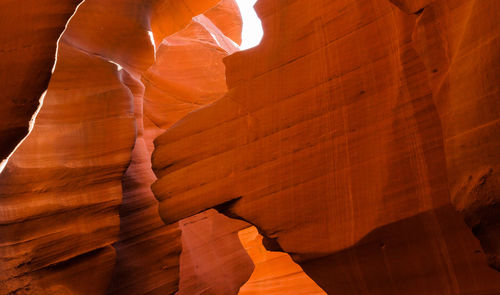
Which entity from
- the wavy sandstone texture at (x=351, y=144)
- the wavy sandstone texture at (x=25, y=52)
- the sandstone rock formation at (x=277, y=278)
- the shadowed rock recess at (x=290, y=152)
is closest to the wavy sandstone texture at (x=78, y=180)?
the shadowed rock recess at (x=290, y=152)

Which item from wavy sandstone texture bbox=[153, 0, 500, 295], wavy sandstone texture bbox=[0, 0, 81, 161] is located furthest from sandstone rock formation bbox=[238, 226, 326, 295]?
wavy sandstone texture bbox=[0, 0, 81, 161]

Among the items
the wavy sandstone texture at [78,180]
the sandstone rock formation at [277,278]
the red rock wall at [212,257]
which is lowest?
the sandstone rock formation at [277,278]

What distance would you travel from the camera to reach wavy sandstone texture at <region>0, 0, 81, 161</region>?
257 centimetres

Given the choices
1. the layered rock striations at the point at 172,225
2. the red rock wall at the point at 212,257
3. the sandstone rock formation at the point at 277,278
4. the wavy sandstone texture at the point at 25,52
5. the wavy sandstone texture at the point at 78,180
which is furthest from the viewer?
the sandstone rock formation at the point at 277,278

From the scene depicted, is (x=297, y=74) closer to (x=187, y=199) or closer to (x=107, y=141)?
(x=187, y=199)

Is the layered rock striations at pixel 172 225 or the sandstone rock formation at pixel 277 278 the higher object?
the layered rock striations at pixel 172 225

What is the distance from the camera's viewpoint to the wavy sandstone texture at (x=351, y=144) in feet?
8.62

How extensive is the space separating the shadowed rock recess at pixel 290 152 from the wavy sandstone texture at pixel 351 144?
0.03ft

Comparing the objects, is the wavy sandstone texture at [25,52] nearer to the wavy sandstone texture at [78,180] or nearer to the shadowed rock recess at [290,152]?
the shadowed rock recess at [290,152]

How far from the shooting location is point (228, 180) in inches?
135

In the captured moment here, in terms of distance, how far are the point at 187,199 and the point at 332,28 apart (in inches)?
70.0

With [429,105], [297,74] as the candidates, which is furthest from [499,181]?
[297,74]

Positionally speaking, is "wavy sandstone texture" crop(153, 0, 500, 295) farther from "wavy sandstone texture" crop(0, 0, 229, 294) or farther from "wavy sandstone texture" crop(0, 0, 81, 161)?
"wavy sandstone texture" crop(0, 0, 81, 161)

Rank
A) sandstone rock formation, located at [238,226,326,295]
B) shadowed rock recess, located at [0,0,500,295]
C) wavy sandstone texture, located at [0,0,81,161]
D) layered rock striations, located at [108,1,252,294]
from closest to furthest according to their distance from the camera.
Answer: shadowed rock recess, located at [0,0,500,295], wavy sandstone texture, located at [0,0,81,161], layered rock striations, located at [108,1,252,294], sandstone rock formation, located at [238,226,326,295]
